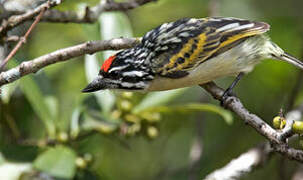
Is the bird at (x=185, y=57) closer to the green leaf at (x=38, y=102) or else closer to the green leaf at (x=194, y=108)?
the green leaf at (x=194, y=108)

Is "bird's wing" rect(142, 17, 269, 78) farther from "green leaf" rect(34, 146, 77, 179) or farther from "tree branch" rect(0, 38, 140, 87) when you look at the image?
"green leaf" rect(34, 146, 77, 179)

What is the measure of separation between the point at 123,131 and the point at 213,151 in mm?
1752

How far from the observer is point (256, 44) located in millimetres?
4203

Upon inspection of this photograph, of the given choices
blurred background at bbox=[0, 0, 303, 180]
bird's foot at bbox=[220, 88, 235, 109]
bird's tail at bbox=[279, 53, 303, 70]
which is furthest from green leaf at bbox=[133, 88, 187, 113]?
bird's tail at bbox=[279, 53, 303, 70]

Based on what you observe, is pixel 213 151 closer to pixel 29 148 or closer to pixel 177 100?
pixel 177 100

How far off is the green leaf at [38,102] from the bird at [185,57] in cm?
80

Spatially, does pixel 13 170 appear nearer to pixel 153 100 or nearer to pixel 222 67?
pixel 153 100

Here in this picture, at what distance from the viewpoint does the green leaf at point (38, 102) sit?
177 inches

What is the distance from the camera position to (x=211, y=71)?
3.88 meters

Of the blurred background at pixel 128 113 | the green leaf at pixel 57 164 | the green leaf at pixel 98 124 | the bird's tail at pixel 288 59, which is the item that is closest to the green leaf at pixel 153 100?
the blurred background at pixel 128 113

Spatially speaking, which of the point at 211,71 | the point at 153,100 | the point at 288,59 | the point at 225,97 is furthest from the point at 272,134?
the point at 153,100

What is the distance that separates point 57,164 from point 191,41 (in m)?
1.43

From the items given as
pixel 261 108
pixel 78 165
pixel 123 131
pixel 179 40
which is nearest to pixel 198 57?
pixel 179 40

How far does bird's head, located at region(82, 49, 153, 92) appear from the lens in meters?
3.83
